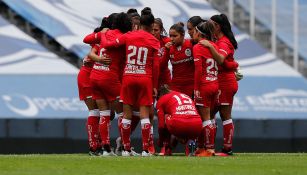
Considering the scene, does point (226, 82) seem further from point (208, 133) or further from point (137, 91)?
point (137, 91)

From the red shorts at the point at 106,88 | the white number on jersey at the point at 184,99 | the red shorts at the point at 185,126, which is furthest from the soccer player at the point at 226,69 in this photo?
the red shorts at the point at 106,88

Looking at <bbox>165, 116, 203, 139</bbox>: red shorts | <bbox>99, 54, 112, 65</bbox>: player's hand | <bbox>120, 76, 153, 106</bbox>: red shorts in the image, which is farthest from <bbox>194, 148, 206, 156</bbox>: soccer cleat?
<bbox>99, 54, 112, 65</bbox>: player's hand

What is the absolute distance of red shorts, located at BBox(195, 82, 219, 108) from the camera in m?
15.7

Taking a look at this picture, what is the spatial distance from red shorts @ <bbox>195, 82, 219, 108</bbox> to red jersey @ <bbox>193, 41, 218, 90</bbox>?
2.4 inches

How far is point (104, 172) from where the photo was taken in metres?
11.6

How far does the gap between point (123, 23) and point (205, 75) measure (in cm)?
138

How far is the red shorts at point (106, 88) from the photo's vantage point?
611 inches

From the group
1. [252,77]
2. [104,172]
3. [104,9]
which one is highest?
[104,9]

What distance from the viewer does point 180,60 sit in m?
16.3

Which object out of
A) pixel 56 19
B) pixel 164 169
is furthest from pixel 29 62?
pixel 164 169

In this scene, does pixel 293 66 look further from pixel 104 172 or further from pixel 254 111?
pixel 104 172

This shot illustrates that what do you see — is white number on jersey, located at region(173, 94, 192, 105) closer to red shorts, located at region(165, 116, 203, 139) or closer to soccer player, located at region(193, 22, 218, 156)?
soccer player, located at region(193, 22, 218, 156)

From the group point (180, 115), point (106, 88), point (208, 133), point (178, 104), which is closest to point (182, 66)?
point (178, 104)

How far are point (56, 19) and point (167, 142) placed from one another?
15136mm
